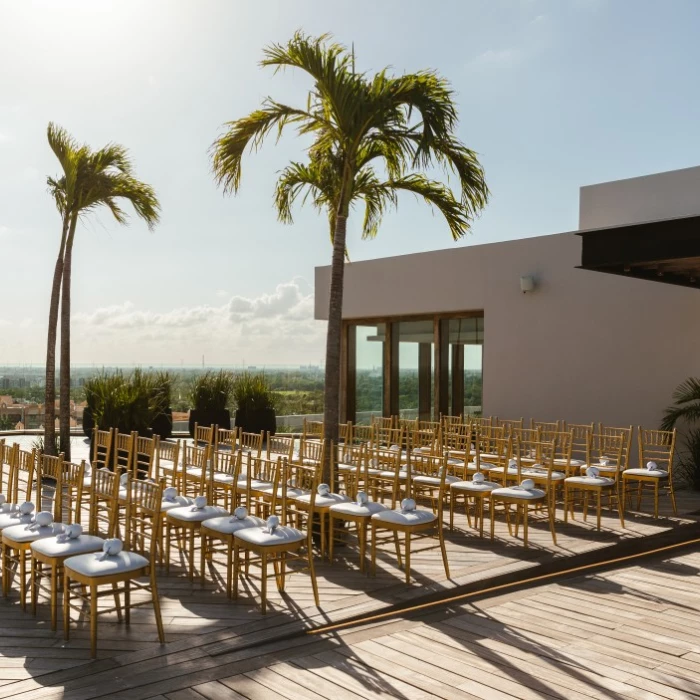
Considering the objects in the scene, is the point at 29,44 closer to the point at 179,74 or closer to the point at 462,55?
the point at 179,74

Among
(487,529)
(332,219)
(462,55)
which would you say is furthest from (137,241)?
(487,529)

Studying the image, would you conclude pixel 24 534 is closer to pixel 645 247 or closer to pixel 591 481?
pixel 591 481

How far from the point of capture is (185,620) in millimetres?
4074

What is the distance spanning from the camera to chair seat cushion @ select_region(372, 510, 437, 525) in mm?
4863

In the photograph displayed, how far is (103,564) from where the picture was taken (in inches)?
144

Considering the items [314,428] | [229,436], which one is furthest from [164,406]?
[229,436]

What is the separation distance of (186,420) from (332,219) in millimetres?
7535

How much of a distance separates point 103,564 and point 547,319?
27.2ft

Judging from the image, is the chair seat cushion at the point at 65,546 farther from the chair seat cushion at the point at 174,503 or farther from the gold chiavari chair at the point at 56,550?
the chair seat cushion at the point at 174,503

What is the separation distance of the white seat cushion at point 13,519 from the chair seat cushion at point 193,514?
0.87 metres

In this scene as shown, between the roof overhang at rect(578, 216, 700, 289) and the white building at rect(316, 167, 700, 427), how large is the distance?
0.01m

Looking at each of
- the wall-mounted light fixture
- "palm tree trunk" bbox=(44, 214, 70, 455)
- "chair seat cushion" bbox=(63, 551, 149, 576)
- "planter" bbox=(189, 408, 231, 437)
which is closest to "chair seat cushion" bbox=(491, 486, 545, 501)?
"chair seat cushion" bbox=(63, 551, 149, 576)

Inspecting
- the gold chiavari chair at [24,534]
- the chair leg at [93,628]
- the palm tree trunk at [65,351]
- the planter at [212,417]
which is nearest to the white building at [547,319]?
the planter at [212,417]

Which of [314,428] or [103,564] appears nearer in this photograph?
[103,564]
